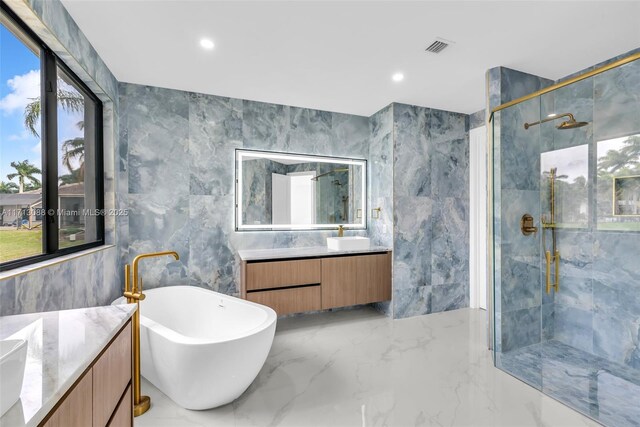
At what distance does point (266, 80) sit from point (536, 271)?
114 inches

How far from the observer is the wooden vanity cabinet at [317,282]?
111 inches

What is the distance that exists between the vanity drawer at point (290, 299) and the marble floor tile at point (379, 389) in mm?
256

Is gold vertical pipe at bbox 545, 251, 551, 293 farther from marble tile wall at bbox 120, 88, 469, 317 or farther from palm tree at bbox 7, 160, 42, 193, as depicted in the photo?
palm tree at bbox 7, 160, 42, 193

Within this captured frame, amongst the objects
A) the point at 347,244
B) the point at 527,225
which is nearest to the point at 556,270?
the point at 527,225

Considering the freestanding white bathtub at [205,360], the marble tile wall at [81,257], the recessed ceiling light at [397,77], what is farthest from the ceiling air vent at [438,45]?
the marble tile wall at [81,257]

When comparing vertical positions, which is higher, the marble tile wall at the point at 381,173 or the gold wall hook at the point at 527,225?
the marble tile wall at the point at 381,173

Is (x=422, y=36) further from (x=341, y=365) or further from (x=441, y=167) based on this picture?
(x=341, y=365)

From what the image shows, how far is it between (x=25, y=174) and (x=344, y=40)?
7.07ft

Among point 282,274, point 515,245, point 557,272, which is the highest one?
point 515,245

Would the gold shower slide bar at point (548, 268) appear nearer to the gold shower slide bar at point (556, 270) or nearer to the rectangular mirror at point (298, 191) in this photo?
the gold shower slide bar at point (556, 270)

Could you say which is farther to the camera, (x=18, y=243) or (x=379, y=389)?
(x=379, y=389)

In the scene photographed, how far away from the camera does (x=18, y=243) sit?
153cm

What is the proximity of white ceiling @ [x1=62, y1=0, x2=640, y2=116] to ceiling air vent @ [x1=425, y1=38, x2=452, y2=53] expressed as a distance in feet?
0.14

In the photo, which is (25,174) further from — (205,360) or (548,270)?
(548,270)
